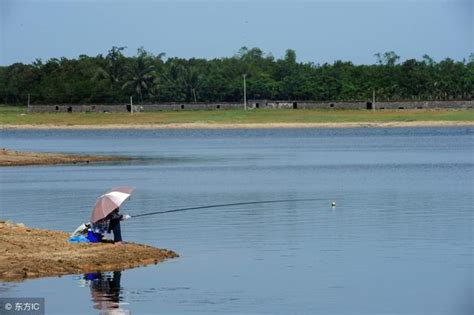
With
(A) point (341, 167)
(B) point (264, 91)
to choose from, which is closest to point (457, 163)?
(A) point (341, 167)

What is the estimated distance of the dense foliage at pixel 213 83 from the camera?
14812 centimetres

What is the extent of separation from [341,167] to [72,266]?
3677cm

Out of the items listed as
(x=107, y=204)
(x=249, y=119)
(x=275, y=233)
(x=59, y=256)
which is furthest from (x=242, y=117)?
(x=59, y=256)

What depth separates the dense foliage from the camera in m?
148

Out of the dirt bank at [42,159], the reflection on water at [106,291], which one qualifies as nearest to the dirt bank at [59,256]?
the reflection on water at [106,291]

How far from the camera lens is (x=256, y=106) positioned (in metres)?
140

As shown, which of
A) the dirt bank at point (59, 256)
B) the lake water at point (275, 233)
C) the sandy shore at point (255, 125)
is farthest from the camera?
the sandy shore at point (255, 125)

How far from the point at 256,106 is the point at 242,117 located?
1315cm

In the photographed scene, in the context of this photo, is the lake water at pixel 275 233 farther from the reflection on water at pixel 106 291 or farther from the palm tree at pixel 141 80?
the palm tree at pixel 141 80

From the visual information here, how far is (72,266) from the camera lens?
2258cm

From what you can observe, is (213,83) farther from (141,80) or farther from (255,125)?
(255,125)

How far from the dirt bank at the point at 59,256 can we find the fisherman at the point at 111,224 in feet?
0.98

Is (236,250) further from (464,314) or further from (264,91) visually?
(264,91)

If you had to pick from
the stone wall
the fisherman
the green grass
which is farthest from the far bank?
the fisherman
